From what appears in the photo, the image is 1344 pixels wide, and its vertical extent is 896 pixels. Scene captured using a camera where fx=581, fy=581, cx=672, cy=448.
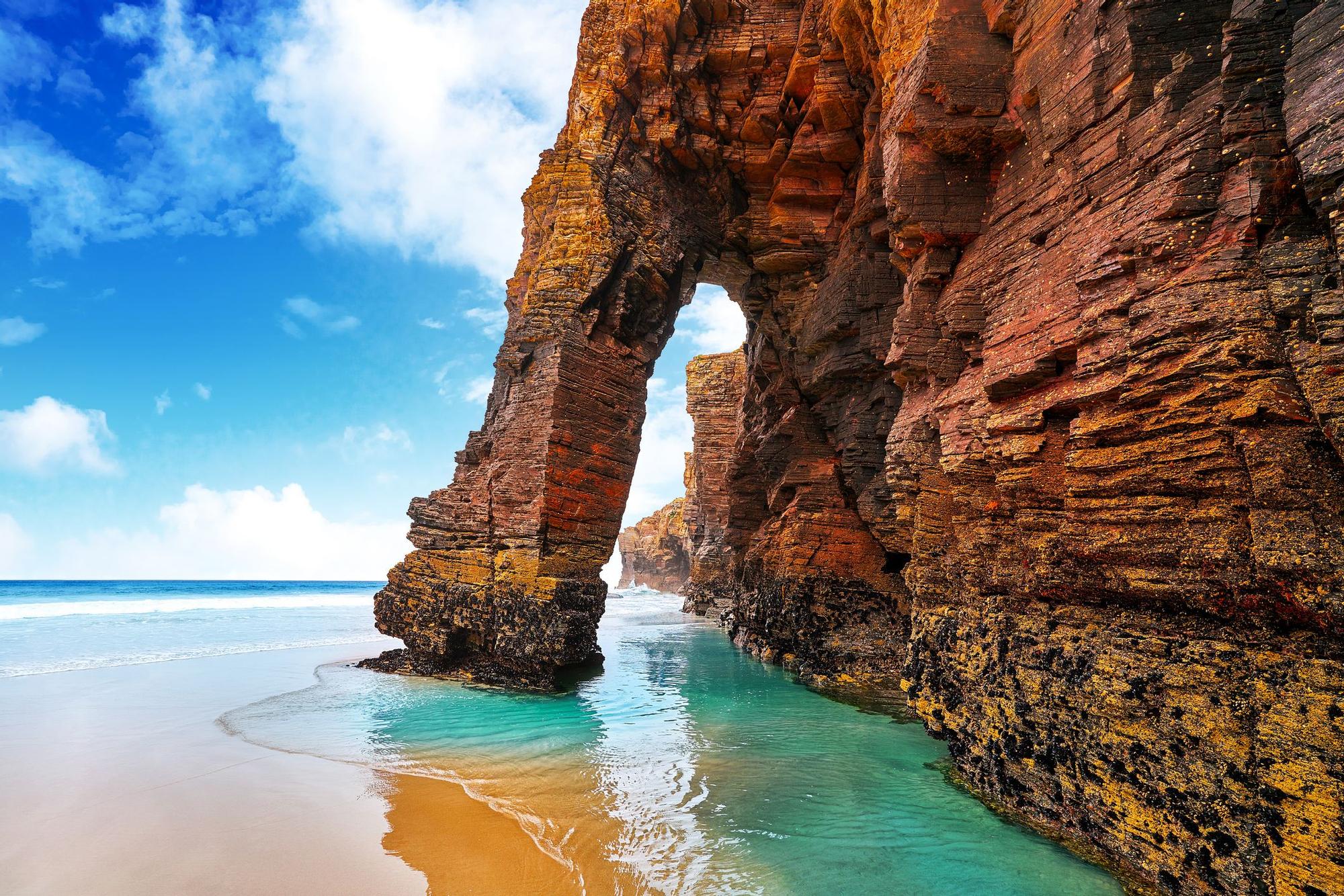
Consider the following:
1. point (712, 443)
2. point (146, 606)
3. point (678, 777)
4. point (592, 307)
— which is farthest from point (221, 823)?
point (146, 606)

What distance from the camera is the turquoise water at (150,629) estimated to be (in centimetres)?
1889

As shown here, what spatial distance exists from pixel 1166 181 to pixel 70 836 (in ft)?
43.3

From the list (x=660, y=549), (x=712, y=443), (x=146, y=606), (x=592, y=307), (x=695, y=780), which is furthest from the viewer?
(x=660, y=549)

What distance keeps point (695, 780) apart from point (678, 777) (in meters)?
0.25

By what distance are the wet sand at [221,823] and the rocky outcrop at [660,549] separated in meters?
58.7

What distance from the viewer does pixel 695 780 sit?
26.6 feet

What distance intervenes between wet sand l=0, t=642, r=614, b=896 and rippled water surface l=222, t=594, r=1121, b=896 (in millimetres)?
247

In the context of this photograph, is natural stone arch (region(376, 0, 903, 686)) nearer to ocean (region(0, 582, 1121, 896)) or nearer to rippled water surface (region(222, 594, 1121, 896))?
ocean (region(0, 582, 1121, 896))

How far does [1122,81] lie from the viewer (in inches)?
265

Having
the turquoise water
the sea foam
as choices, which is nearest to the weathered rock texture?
the turquoise water

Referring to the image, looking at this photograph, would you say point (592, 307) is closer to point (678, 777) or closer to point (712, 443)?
point (678, 777)

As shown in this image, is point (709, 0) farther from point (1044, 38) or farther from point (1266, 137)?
point (1266, 137)

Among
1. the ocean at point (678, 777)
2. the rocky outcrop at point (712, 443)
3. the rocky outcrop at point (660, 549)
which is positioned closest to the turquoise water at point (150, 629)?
the ocean at point (678, 777)

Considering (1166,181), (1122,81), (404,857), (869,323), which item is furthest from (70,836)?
(869,323)
